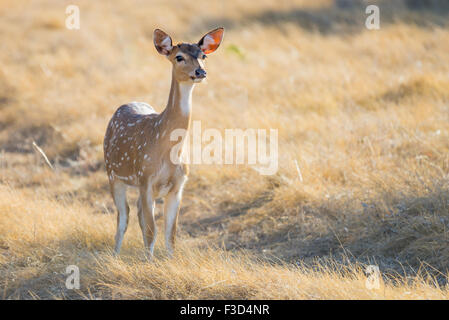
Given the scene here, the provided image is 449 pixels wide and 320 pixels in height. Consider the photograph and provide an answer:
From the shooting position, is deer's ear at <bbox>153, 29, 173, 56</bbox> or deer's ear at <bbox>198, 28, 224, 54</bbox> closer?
deer's ear at <bbox>153, 29, 173, 56</bbox>

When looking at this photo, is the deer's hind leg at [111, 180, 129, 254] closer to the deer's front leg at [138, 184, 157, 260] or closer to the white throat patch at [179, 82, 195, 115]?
the deer's front leg at [138, 184, 157, 260]

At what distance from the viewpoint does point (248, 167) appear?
8.76 m

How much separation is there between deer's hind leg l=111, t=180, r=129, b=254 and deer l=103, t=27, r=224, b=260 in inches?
0.4

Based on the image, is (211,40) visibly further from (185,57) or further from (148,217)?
(148,217)

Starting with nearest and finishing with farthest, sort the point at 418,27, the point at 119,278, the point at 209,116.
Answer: the point at 119,278, the point at 209,116, the point at 418,27

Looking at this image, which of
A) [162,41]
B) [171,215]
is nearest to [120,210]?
[171,215]

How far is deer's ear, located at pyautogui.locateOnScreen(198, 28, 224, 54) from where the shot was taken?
6.30 m

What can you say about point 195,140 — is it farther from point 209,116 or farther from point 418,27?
point 418,27

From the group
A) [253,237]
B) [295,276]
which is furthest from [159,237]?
[295,276]

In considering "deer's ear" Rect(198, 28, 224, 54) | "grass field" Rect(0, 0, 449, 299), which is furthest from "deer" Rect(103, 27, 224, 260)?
"grass field" Rect(0, 0, 449, 299)

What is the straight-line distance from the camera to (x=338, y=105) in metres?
10.9

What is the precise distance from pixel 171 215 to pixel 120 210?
0.77 metres
